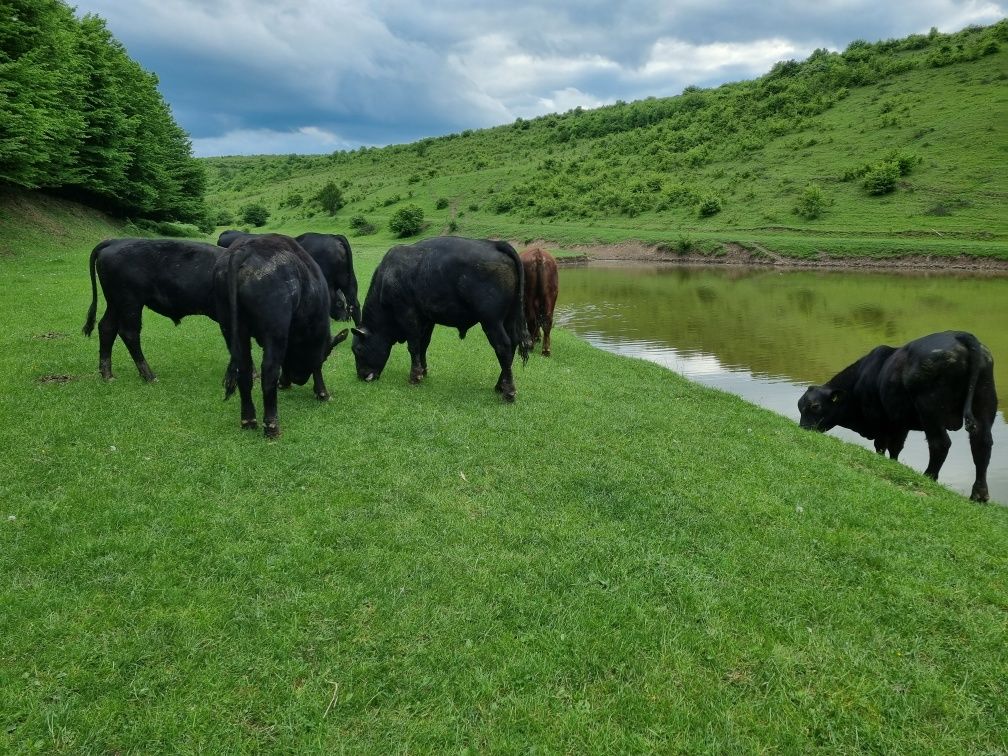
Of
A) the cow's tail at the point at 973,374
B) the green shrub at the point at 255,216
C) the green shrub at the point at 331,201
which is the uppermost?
the green shrub at the point at 331,201

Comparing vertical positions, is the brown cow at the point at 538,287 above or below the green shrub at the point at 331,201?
below

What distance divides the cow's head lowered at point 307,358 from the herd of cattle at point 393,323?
18mm

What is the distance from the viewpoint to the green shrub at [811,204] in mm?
46156

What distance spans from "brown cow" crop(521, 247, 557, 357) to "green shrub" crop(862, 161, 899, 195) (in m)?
45.7

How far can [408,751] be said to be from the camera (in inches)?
114

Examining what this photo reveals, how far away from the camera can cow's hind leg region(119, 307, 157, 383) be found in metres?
8.38

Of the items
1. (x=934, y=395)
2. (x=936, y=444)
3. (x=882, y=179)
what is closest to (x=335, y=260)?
(x=934, y=395)

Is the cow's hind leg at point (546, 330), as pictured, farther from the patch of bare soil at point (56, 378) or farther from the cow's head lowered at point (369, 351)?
the patch of bare soil at point (56, 378)

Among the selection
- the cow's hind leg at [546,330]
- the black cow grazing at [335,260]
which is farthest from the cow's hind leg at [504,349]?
the black cow grazing at [335,260]

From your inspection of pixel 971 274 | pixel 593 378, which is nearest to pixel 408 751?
pixel 593 378

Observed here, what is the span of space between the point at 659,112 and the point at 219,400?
105922 millimetres

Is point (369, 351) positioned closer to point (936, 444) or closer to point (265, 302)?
point (265, 302)

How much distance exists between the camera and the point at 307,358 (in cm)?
788

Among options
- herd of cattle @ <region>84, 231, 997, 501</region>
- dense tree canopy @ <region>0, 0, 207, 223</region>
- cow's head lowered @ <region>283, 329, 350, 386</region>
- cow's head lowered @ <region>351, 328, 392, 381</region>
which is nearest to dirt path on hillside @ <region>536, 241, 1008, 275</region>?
dense tree canopy @ <region>0, 0, 207, 223</region>
